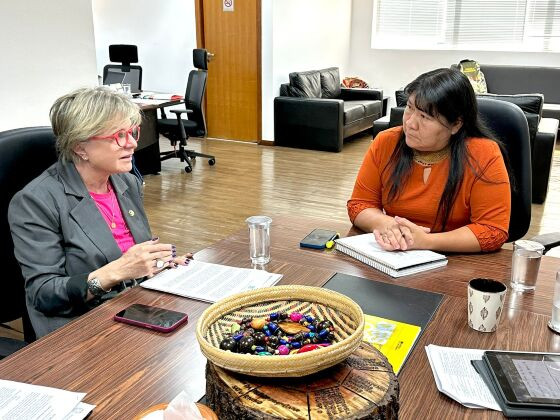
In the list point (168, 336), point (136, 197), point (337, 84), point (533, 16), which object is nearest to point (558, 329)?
point (168, 336)

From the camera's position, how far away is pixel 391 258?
1.56 metres

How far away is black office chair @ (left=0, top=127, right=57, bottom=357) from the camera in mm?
1559

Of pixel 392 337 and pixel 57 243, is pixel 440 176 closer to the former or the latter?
pixel 392 337

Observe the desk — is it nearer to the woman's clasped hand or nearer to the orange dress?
the orange dress

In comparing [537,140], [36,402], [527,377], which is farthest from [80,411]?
[537,140]

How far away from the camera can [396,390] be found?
83 cm

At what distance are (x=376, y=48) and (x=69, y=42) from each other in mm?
5698

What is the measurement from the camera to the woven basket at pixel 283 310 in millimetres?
797

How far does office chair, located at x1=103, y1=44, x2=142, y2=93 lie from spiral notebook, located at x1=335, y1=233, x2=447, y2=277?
16.6ft

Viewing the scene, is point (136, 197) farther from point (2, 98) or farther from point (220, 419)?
point (2, 98)

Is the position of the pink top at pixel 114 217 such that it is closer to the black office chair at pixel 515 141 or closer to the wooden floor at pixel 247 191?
the black office chair at pixel 515 141

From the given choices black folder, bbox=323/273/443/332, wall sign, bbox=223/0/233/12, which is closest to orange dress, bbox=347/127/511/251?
black folder, bbox=323/273/443/332

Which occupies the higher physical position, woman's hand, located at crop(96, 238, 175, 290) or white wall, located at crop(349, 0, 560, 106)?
white wall, located at crop(349, 0, 560, 106)

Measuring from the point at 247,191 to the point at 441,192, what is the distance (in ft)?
10.8
